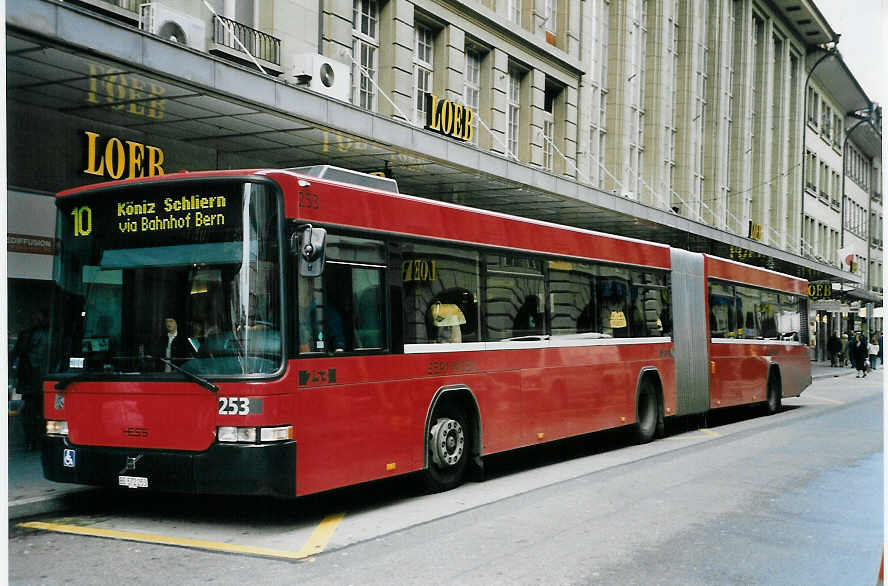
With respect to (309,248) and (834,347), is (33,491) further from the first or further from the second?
(834,347)

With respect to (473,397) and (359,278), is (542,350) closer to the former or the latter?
(473,397)

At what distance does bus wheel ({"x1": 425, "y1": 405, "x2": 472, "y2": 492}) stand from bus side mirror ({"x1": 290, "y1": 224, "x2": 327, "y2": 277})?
2669 mm

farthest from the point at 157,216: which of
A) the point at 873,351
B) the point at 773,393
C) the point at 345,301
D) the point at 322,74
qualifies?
the point at 873,351

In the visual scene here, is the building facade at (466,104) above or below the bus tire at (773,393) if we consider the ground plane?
above

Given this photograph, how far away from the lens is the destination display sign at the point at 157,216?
8.33m

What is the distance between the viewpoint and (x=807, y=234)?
5522 cm

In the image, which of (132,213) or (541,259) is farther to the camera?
(541,259)

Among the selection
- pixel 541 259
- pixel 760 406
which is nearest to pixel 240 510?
pixel 541 259

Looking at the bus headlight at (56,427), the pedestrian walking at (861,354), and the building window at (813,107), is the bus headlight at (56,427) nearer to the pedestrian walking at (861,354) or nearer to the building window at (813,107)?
the pedestrian walking at (861,354)

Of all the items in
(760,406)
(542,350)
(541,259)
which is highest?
(541,259)

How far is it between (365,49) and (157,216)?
43.9 feet

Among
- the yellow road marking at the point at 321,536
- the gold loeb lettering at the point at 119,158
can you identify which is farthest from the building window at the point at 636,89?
the yellow road marking at the point at 321,536

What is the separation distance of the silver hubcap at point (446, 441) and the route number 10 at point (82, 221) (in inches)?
151

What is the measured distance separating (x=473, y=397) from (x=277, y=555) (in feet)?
12.9
